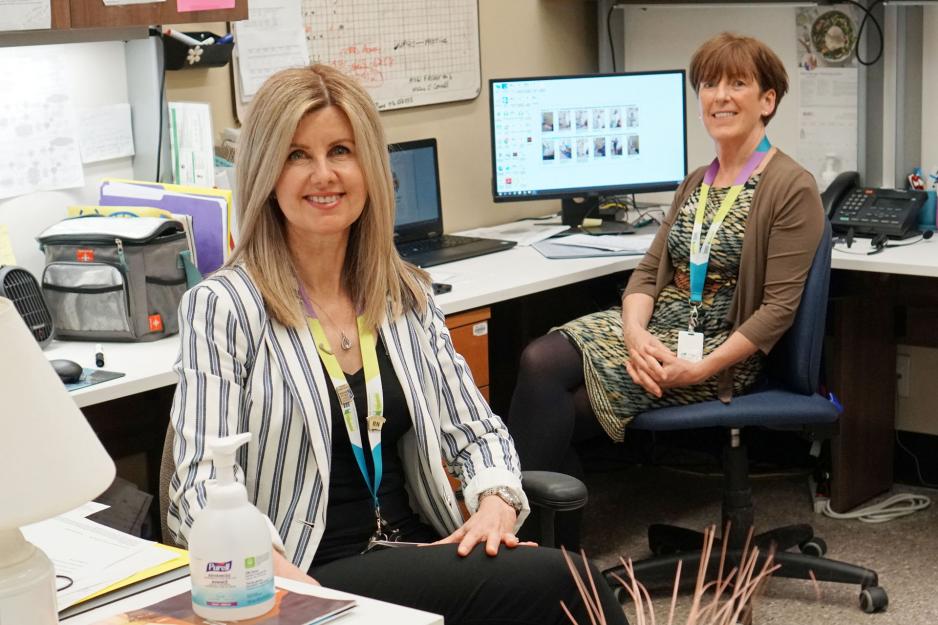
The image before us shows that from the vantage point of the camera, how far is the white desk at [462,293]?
2.26 m

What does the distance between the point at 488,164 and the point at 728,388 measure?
1.32m

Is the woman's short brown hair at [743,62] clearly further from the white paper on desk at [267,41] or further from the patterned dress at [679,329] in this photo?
the white paper on desk at [267,41]

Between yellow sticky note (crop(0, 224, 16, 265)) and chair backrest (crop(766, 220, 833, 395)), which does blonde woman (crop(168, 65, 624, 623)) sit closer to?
yellow sticky note (crop(0, 224, 16, 265))

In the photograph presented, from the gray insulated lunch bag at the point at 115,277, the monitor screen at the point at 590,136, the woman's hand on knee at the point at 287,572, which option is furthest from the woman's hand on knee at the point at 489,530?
the monitor screen at the point at 590,136

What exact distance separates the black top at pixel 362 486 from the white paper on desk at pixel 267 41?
4.44 feet

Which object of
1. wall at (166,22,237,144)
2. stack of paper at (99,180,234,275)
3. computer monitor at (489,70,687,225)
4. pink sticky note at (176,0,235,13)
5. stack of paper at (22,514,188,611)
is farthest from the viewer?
computer monitor at (489,70,687,225)

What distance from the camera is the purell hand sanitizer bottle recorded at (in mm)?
1305

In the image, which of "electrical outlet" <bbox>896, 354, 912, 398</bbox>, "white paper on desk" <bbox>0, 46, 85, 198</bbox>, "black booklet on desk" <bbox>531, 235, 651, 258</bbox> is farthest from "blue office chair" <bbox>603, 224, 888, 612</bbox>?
"white paper on desk" <bbox>0, 46, 85, 198</bbox>

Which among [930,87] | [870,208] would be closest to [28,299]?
[870,208]

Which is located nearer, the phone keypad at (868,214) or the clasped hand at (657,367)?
the clasped hand at (657,367)

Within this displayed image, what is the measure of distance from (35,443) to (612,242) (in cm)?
246

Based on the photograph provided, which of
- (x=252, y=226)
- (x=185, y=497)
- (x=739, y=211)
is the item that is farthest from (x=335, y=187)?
(x=739, y=211)

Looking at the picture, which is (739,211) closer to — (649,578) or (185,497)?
(649,578)

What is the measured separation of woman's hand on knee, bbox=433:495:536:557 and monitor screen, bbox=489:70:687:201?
182 cm
